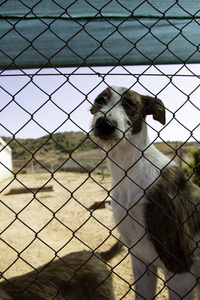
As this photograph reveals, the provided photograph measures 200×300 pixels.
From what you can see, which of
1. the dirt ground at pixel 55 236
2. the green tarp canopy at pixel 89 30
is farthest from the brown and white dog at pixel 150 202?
the green tarp canopy at pixel 89 30

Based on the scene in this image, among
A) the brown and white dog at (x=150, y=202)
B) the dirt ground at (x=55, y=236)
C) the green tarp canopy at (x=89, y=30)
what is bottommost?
the dirt ground at (x=55, y=236)

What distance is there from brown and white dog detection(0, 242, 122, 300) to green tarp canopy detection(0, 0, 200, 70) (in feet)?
5.63

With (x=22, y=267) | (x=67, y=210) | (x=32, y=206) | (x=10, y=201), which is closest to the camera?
(x=22, y=267)

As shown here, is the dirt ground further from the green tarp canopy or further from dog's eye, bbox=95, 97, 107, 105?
the green tarp canopy

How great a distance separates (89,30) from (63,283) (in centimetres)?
226

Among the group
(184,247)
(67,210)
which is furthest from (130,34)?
(67,210)

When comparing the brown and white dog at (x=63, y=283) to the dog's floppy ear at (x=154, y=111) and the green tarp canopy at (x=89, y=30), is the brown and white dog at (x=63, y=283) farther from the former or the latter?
the green tarp canopy at (x=89, y=30)

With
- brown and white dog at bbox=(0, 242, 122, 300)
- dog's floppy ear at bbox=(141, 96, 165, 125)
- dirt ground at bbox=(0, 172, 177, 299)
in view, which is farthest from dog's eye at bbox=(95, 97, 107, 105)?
brown and white dog at bbox=(0, 242, 122, 300)

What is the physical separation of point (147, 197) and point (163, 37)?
1.46 metres

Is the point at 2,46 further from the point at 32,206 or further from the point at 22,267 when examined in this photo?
the point at 32,206

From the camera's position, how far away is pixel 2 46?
2258 millimetres

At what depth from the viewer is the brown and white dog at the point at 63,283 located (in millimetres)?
2246

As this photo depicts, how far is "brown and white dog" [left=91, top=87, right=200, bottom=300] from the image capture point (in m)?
2.17

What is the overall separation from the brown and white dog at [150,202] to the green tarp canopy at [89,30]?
43 centimetres
